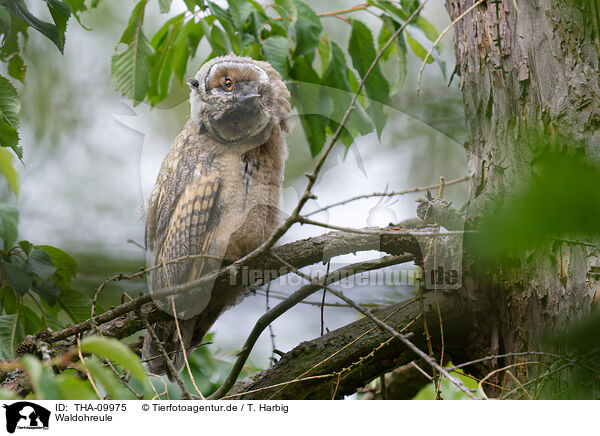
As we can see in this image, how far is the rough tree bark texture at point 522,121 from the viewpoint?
39.2 inches

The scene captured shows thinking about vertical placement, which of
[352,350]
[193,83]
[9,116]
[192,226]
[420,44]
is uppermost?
[420,44]

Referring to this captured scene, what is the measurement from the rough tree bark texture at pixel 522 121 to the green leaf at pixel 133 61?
0.89 metres

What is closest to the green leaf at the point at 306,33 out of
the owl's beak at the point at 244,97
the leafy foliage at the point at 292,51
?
the leafy foliage at the point at 292,51

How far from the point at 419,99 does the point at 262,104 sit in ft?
1.60

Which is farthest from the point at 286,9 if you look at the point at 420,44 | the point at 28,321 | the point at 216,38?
the point at 28,321

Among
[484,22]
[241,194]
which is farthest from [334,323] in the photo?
[484,22]

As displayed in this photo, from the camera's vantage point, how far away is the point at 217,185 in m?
1.32

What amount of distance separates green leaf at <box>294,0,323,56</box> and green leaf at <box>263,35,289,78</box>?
1.8 inches

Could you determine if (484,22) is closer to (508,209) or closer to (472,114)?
(472,114)

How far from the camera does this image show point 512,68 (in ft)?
3.80

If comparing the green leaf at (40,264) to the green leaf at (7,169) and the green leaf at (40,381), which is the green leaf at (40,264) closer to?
the green leaf at (7,169)
